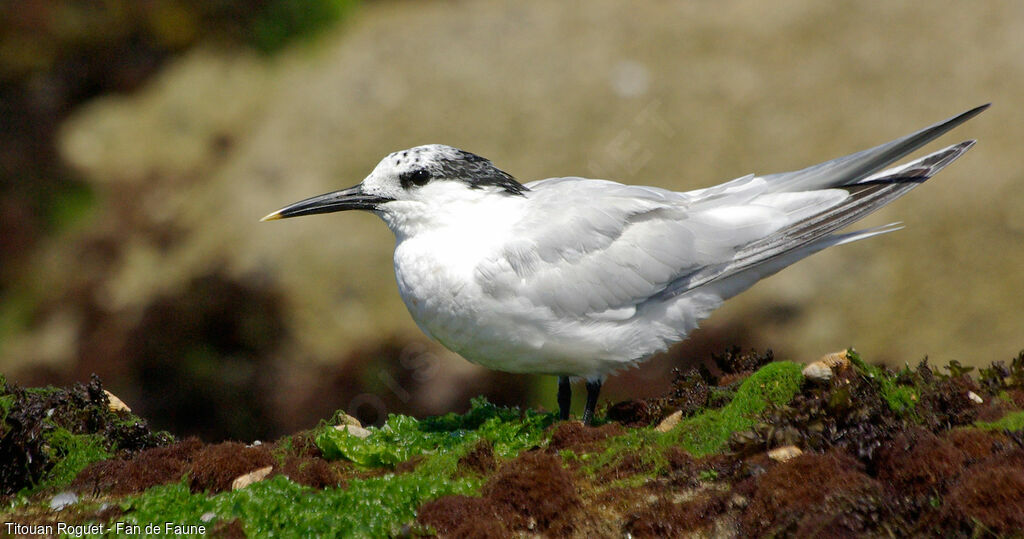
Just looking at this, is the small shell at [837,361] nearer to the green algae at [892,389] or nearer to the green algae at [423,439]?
the green algae at [892,389]

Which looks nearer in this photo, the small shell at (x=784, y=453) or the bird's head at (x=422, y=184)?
the small shell at (x=784, y=453)

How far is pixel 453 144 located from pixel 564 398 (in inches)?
186

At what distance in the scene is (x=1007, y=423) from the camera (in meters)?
4.21

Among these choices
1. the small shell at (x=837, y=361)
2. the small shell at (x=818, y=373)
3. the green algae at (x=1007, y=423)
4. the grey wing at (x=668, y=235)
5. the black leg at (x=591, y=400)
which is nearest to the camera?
the green algae at (x=1007, y=423)

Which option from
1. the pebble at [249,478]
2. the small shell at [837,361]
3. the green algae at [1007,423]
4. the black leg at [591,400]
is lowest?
the green algae at [1007,423]

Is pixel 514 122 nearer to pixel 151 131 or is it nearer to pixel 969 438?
pixel 151 131

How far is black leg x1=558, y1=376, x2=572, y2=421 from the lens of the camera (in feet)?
18.5

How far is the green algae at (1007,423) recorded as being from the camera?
4164 mm

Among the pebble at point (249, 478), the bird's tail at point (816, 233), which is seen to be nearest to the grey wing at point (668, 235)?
the bird's tail at point (816, 233)

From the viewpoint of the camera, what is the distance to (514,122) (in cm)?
996

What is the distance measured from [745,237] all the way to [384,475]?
2.46 m

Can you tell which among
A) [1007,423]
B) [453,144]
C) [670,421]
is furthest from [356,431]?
[453,144]

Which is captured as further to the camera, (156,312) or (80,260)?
(80,260)

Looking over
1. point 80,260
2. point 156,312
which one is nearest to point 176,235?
point 156,312
